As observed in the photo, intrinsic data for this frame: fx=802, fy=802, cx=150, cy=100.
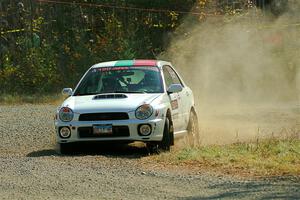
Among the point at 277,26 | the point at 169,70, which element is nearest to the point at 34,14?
the point at 277,26

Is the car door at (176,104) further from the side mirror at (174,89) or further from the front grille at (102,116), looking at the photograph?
the front grille at (102,116)

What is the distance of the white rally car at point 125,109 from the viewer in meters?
12.3

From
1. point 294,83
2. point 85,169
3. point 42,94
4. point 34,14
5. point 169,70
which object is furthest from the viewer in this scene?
point 34,14

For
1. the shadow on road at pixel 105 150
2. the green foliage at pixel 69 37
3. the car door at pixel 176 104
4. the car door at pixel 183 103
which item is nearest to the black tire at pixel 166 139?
the shadow on road at pixel 105 150

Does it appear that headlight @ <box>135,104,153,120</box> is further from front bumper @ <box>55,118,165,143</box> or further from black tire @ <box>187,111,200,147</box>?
black tire @ <box>187,111,200,147</box>

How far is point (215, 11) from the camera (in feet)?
100

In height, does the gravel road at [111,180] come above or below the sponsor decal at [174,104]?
below

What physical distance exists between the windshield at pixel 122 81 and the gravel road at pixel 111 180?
100cm

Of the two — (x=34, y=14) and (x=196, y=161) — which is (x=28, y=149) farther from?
(x=34, y=14)

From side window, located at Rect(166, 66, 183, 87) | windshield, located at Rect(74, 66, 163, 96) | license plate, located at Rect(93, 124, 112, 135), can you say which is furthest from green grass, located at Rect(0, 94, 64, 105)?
license plate, located at Rect(93, 124, 112, 135)

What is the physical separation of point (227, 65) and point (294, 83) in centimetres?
228

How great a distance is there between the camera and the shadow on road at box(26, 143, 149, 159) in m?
12.6

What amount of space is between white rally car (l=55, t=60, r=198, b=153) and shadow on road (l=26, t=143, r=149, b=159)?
0.81 feet

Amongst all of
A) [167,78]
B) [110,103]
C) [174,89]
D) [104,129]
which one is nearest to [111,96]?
[110,103]
